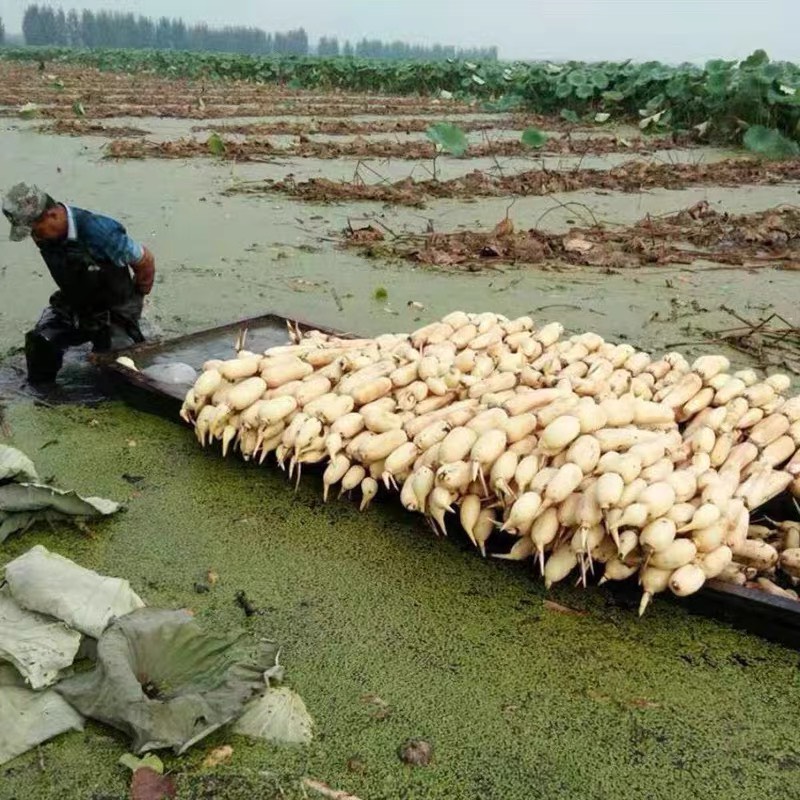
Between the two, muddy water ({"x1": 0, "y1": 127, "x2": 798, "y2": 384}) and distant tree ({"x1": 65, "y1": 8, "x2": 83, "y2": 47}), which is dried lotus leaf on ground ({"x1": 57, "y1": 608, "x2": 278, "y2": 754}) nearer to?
muddy water ({"x1": 0, "y1": 127, "x2": 798, "y2": 384})

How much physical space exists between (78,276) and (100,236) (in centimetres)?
21

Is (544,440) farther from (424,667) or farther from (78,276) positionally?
(78,276)

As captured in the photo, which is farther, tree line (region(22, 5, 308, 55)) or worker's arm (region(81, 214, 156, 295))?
tree line (region(22, 5, 308, 55))

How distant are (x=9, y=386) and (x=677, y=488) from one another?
2971mm

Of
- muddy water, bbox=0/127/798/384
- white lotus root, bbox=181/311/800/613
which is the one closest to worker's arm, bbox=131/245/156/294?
muddy water, bbox=0/127/798/384

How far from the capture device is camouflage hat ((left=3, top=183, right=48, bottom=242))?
10.6 feet

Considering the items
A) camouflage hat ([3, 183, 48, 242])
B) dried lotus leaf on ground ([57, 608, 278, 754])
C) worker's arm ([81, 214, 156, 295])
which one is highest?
camouflage hat ([3, 183, 48, 242])

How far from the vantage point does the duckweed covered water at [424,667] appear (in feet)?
5.62

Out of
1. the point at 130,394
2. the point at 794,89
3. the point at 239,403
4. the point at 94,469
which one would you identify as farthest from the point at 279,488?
the point at 794,89

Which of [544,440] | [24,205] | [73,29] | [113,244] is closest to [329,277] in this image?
[113,244]

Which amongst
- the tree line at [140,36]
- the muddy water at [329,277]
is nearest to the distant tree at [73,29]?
the tree line at [140,36]

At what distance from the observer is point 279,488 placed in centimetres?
288

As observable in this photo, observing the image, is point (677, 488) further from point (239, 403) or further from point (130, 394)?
point (130, 394)

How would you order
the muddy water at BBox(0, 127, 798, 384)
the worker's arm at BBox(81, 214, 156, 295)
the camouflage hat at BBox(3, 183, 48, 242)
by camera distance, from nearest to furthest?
the camouflage hat at BBox(3, 183, 48, 242) → the worker's arm at BBox(81, 214, 156, 295) → the muddy water at BBox(0, 127, 798, 384)
